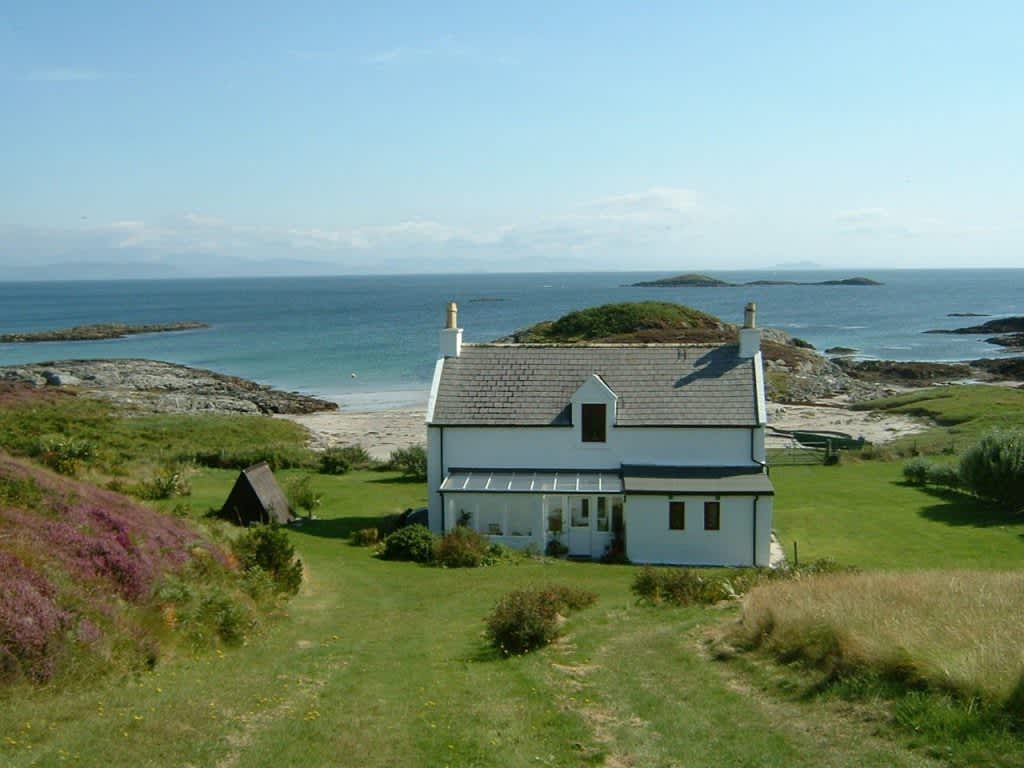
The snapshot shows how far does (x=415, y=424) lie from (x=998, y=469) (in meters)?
39.2

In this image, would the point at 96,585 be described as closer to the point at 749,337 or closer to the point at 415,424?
the point at 749,337

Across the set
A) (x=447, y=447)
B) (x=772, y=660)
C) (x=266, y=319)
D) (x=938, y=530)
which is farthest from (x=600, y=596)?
(x=266, y=319)

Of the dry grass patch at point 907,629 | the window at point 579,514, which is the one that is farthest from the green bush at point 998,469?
the dry grass patch at point 907,629

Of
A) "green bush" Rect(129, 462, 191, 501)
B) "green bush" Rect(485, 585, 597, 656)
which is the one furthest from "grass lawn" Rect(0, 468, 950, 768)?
"green bush" Rect(129, 462, 191, 501)

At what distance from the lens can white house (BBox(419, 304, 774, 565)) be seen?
2764cm

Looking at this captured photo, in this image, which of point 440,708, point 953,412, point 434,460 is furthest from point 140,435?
point 953,412

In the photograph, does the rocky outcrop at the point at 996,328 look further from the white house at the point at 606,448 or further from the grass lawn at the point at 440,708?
the grass lawn at the point at 440,708

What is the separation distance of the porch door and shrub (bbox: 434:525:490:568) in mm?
2901

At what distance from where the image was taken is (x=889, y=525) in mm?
30125

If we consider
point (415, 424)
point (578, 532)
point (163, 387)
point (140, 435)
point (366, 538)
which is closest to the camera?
point (366, 538)

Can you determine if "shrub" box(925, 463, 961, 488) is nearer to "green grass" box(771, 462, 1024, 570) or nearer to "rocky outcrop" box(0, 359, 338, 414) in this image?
"green grass" box(771, 462, 1024, 570)

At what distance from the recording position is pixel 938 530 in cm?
2939

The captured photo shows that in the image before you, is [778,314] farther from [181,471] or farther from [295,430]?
[181,471]

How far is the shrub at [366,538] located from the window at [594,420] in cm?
719
